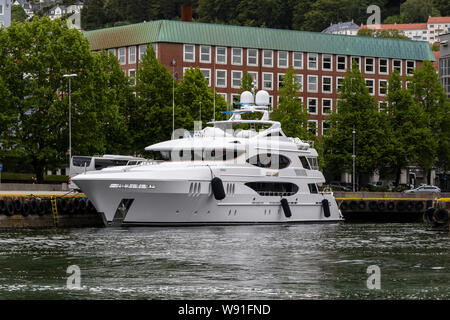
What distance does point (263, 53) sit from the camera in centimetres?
12012

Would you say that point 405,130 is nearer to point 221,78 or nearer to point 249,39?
point 221,78

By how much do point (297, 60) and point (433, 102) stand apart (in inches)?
1138

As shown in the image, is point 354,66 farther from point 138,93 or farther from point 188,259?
point 188,259

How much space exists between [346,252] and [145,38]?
77299 millimetres

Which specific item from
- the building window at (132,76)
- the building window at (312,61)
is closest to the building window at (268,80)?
the building window at (312,61)

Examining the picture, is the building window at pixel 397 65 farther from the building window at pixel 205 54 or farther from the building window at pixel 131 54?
the building window at pixel 131 54

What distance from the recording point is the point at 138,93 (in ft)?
291

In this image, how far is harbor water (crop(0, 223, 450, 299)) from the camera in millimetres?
27547

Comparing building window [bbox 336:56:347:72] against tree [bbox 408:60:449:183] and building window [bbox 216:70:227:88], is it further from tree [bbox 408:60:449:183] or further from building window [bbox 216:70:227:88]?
tree [bbox 408:60:449:183]

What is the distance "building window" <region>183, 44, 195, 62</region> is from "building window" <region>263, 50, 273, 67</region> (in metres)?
10.4

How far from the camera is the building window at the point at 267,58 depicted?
120 meters

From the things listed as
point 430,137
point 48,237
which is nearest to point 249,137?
point 48,237

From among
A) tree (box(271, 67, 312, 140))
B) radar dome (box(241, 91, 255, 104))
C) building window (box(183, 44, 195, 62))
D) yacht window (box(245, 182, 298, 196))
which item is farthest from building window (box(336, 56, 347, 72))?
yacht window (box(245, 182, 298, 196))

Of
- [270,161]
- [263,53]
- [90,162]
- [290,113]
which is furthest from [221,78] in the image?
[270,161]
